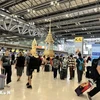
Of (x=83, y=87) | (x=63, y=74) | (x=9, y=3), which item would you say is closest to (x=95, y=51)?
(x=63, y=74)

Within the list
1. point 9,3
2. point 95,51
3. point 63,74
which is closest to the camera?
point 63,74

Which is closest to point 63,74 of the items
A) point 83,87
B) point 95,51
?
point 83,87

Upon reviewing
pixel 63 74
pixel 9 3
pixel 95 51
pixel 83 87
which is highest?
pixel 9 3

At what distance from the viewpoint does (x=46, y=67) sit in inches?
572

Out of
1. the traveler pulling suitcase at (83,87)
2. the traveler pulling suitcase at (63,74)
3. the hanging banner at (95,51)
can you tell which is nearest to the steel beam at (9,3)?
the hanging banner at (95,51)

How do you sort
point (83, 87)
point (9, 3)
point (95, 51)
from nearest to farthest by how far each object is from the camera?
point (83, 87) → point (9, 3) → point (95, 51)

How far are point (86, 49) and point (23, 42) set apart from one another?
16.3m

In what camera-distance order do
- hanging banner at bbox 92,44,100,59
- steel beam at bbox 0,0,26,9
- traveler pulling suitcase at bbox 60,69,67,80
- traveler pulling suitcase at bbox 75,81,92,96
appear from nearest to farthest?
traveler pulling suitcase at bbox 75,81,92,96 < traveler pulling suitcase at bbox 60,69,67,80 < steel beam at bbox 0,0,26,9 < hanging banner at bbox 92,44,100,59

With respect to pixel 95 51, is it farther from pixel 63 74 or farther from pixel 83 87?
pixel 83 87

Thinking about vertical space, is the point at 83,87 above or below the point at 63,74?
above

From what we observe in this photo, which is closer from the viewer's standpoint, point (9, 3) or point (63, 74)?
point (63, 74)

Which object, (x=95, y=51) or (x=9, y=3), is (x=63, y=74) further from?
(x=9, y=3)

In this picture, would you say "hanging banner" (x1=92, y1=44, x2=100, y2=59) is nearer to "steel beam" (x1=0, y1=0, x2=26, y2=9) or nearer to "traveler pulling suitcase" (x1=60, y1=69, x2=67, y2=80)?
"traveler pulling suitcase" (x1=60, y1=69, x2=67, y2=80)

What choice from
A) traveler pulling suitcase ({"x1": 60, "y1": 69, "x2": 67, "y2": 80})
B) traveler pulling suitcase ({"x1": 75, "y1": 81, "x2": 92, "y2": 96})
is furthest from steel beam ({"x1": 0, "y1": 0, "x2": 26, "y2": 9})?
traveler pulling suitcase ({"x1": 75, "y1": 81, "x2": 92, "y2": 96})
